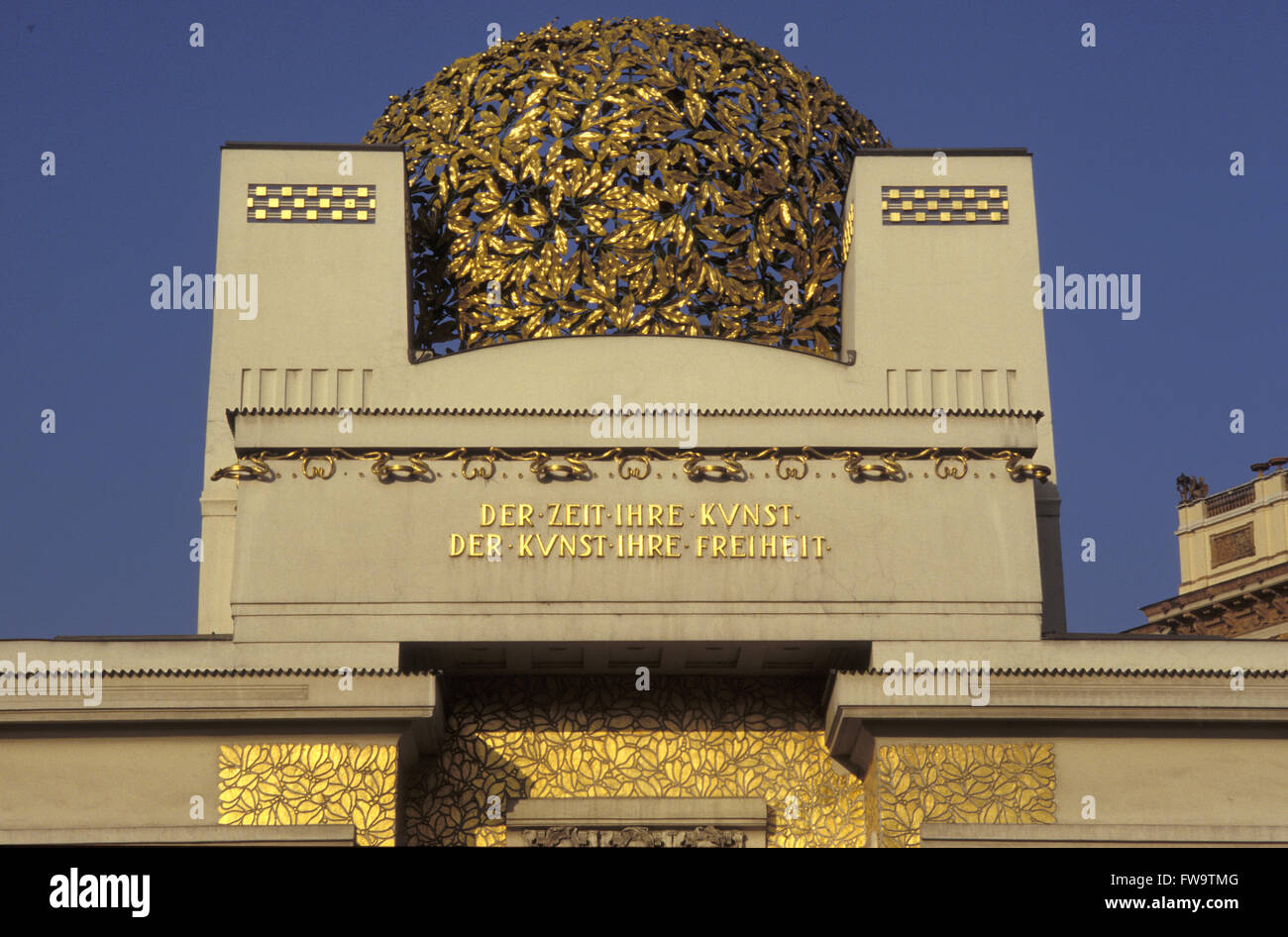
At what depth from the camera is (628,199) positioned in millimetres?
16109

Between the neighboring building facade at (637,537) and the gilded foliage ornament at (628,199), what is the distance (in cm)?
3

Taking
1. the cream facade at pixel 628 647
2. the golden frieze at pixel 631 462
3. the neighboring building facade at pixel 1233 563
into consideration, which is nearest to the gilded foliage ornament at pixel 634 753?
the cream facade at pixel 628 647

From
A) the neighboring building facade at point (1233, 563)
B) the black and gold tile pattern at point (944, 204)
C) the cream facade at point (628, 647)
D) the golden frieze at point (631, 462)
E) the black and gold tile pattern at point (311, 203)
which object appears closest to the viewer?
the cream facade at point (628, 647)

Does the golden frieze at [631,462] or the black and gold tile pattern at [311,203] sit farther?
the black and gold tile pattern at [311,203]

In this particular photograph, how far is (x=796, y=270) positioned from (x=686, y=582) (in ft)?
11.4

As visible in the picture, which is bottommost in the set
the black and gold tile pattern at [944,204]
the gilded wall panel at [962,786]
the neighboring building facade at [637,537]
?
the gilded wall panel at [962,786]

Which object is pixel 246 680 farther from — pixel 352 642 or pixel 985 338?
pixel 985 338

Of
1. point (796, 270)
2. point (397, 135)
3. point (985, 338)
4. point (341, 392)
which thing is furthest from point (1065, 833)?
point (397, 135)

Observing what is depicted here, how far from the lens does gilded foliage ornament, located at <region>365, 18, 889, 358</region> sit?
16.0m

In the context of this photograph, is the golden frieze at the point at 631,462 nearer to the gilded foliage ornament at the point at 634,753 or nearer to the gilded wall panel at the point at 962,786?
the gilded foliage ornament at the point at 634,753

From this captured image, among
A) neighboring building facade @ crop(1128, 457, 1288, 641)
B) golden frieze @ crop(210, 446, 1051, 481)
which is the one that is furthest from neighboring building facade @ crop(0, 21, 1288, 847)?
neighboring building facade @ crop(1128, 457, 1288, 641)

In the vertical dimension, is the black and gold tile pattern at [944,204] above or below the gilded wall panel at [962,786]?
above

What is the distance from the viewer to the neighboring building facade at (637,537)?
13.5m

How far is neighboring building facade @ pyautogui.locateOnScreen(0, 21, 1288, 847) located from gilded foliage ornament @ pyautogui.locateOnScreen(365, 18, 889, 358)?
0.11 feet
